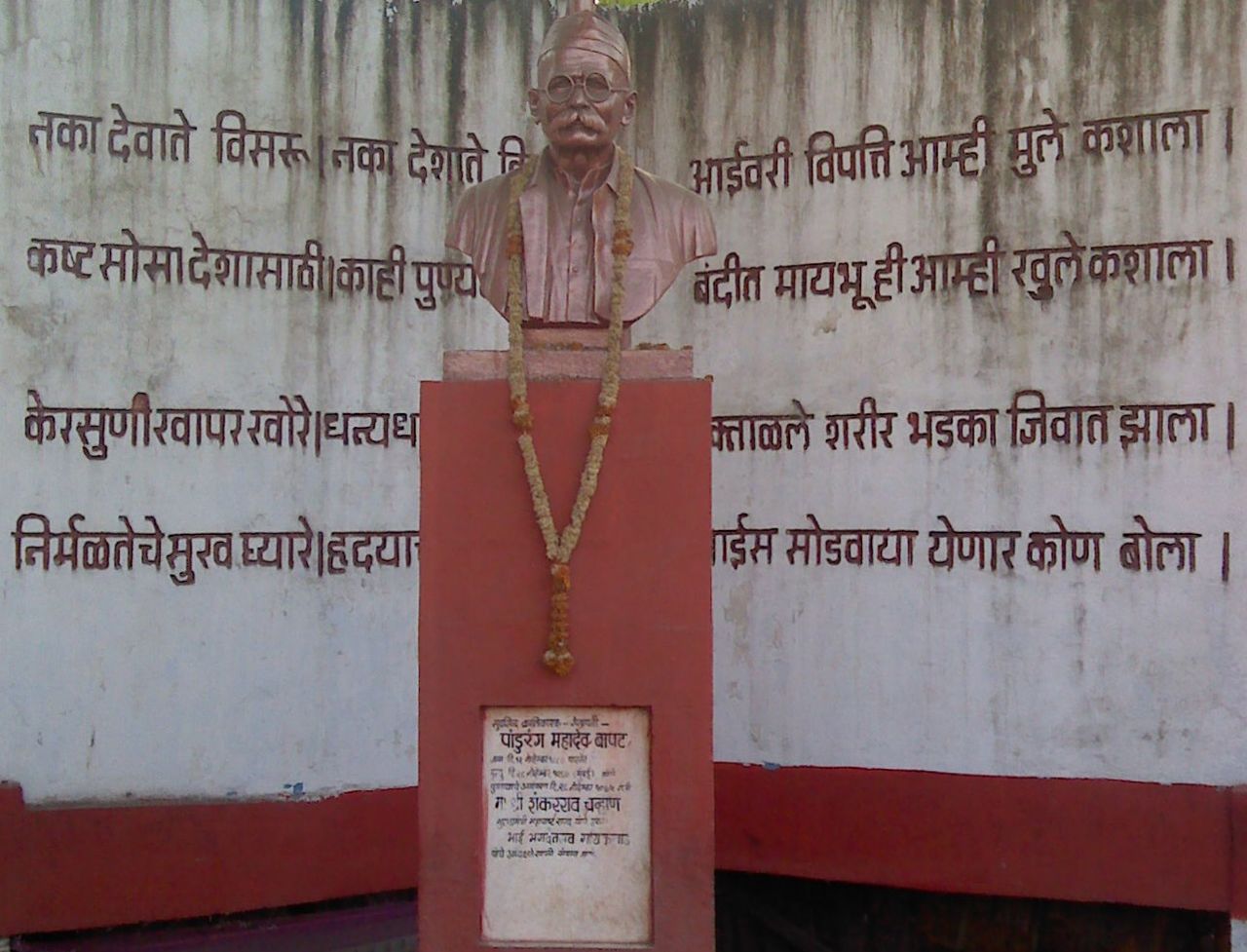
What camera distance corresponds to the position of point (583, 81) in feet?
9.79

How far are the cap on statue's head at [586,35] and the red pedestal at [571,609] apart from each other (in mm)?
835

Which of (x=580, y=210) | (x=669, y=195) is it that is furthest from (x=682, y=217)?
(x=580, y=210)

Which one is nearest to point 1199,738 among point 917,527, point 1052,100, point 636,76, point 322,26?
point 917,527

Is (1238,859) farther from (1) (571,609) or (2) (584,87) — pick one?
(2) (584,87)

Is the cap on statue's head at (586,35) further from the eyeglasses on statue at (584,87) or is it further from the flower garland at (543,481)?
the flower garland at (543,481)

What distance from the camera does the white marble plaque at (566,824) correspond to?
293 cm

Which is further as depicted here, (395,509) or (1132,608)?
(395,509)

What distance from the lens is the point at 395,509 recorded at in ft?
15.2

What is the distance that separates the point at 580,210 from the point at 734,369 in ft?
5.61

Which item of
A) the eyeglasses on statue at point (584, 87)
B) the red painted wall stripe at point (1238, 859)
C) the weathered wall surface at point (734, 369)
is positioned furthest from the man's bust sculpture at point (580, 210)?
the red painted wall stripe at point (1238, 859)

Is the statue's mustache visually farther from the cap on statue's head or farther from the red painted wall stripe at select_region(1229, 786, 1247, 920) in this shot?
the red painted wall stripe at select_region(1229, 786, 1247, 920)

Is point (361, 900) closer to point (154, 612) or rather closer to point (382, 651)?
point (382, 651)

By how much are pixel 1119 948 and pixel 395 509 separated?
120 inches

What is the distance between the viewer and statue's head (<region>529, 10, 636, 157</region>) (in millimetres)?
2977
